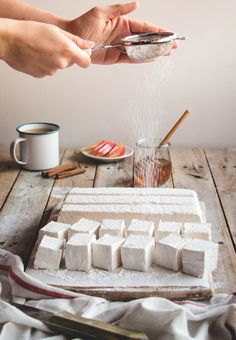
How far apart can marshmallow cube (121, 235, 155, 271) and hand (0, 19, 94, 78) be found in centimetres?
38

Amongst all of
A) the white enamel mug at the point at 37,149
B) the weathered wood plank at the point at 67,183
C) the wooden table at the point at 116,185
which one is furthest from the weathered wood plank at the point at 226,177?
the white enamel mug at the point at 37,149

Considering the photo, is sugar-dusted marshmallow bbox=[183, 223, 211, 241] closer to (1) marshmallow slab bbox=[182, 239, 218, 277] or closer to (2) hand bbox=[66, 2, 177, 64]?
(1) marshmallow slab bbox=[182, 239, 218, 277]

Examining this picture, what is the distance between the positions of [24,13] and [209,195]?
0.70 metres

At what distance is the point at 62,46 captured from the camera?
1.16 metres

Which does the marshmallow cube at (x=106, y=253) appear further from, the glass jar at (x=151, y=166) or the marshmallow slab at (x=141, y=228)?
the glass jar at (x=151, y=166)

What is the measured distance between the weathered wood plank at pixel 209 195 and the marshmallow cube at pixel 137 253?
0.13 m

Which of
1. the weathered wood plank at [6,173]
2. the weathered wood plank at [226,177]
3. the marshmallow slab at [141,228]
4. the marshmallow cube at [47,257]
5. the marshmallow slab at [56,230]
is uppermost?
the marshmallow slab at [141,228]

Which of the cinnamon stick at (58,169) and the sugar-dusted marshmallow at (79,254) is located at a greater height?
the sugar-dusted marshmallow at (79,254)

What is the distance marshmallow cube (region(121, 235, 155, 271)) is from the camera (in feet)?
3.50

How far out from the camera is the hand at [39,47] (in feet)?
3.79

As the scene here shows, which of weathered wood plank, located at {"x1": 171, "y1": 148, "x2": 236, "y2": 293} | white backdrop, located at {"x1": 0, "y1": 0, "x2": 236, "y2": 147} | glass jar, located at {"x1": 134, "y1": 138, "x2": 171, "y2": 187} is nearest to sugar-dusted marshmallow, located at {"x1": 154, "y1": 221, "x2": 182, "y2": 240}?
weathered wood plank, located at {"x1": 171, "y1": 148, "x2": 236, "y2": 293}

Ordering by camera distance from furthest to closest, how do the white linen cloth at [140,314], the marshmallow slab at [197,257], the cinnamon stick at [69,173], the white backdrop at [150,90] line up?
the white backdrop at [150,90] → the cinnamon stick at [69,173] → the marshmallow slab at [197,257] → the white linen cloth at [140,314]

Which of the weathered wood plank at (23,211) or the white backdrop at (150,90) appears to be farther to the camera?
the white backdrop at (150,90)

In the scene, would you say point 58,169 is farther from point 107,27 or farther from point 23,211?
point 107,27
